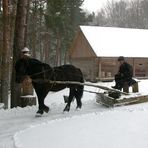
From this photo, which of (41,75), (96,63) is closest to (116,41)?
(96,63)

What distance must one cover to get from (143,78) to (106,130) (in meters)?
31.1

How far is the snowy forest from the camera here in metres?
16.3

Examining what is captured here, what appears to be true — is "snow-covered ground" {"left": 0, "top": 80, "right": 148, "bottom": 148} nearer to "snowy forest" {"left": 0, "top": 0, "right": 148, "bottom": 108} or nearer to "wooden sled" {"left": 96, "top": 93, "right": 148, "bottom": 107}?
"wooden sled" {"left": 96, "top": 93, "right": 148, "bottom": 107}

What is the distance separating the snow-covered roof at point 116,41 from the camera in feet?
122

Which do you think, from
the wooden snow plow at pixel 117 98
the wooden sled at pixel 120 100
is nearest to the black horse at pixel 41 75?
the wooden snow plow at pixel 117 98

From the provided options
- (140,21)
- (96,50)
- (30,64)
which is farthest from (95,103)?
(140,21)

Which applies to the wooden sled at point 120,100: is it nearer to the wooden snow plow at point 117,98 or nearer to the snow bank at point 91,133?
the wooden snow plow at point 117,98

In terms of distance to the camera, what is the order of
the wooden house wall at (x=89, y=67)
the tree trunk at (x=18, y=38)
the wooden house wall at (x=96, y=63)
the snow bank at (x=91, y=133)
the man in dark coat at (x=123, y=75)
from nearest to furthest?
the snow bank at (x=91, y=133) < the man in dark coat at (x=123, y=75) < the tree trunk at (x=18, y=38) < the wooden house wall at (x=96, y=63) < the wooden house wall at (x=89, y=67)

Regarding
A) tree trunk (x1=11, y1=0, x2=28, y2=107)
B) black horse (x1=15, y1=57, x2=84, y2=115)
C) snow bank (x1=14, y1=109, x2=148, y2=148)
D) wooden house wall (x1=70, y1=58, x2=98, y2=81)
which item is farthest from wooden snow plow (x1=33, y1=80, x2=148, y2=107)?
wooden house wall (x1=70, y1=58, x2=98, y2=81)

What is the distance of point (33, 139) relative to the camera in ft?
25.4

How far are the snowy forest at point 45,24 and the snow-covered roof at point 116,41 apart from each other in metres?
4.41

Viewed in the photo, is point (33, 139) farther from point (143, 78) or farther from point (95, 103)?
point (143, 78)

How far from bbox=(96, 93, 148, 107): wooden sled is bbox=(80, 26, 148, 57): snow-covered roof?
22.3m

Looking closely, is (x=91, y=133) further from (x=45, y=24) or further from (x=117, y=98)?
(x=45, y=24)
